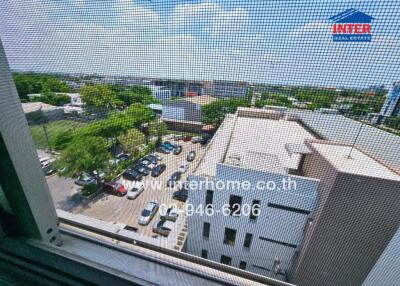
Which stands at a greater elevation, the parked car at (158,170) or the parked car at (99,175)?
the parked car at (158,170)

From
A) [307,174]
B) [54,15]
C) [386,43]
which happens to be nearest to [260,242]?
[307,174]

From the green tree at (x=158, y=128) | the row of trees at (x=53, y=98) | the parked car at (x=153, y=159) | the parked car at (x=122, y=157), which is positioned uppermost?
the row of trees at (x=53, y=98)

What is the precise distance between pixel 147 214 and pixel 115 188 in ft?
3.10

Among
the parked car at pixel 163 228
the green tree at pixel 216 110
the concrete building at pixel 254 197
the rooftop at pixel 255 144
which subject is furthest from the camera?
the parked car at pixel 163 228

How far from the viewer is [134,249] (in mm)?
500

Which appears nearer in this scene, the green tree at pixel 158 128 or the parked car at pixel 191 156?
the green tree at pixel 158 128

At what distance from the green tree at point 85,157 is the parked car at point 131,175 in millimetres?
481

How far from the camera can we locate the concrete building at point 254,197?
2049 mm

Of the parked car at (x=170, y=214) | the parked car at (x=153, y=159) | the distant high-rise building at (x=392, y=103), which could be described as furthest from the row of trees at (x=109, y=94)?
the parked car at (x=170, y=214)

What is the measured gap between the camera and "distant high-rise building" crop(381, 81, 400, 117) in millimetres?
458

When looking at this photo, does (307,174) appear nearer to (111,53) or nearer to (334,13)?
(334,13)

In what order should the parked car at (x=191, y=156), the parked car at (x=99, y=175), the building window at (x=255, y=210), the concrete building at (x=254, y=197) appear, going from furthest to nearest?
the parked car at (x=99, y=175) < the parked car at (x=191, y=156) < the building window at (x=255, y=210) < the concrete building at (x=254, y=197)

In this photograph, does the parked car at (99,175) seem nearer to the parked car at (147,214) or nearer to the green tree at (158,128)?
the parked car at (147,214)

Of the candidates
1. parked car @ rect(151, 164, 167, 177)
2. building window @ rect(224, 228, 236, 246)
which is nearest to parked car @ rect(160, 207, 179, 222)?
parked car @ rect(151, 164, 167, 177)
